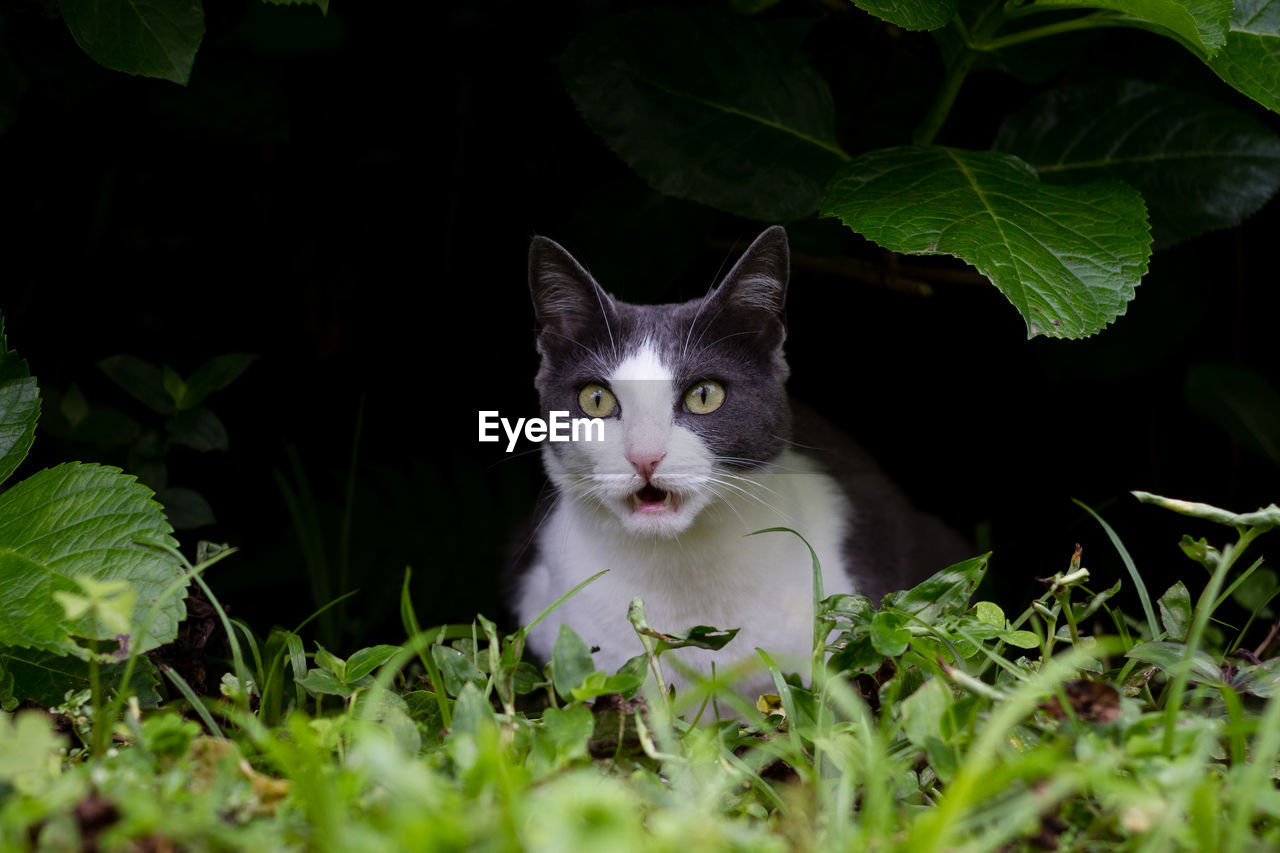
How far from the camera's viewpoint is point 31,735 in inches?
33.2

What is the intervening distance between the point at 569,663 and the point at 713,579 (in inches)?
28.1

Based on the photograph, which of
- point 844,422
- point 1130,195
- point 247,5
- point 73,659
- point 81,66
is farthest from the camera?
point 844,422

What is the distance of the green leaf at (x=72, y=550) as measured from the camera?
1.18m

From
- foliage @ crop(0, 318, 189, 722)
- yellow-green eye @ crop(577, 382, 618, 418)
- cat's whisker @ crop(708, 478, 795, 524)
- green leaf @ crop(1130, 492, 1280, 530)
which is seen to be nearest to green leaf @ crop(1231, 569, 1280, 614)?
green leaf @ crop(1130, 492, 1280, 530)

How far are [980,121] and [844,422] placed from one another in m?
0.91

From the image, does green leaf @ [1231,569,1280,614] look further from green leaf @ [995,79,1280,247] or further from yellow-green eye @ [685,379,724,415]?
yellow-green eye @ [685,379,724,415]

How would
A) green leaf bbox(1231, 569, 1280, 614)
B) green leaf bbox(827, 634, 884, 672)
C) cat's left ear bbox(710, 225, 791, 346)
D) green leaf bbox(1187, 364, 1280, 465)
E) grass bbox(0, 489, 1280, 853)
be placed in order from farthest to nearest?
green leaf bbox(1187, 364, 1280, 465), cat's left ear bbox(710, 225, 791, 346), green leaf bbox(1231, 569, 1280, 614), green leaf bbox(827, 634, 884, 672), grass bbox(0, 489, 1280, 853)

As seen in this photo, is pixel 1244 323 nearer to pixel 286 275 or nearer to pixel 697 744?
pixel 697 744

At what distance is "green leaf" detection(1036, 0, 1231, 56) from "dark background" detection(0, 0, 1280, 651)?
835 mm

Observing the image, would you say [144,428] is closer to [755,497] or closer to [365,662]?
[365,662]

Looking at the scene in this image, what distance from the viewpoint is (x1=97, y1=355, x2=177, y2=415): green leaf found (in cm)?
205

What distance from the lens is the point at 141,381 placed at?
6.76 feet

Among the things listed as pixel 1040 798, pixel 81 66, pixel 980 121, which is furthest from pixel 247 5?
pixel 1040 798

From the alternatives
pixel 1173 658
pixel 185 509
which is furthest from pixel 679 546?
pixel 185 509
